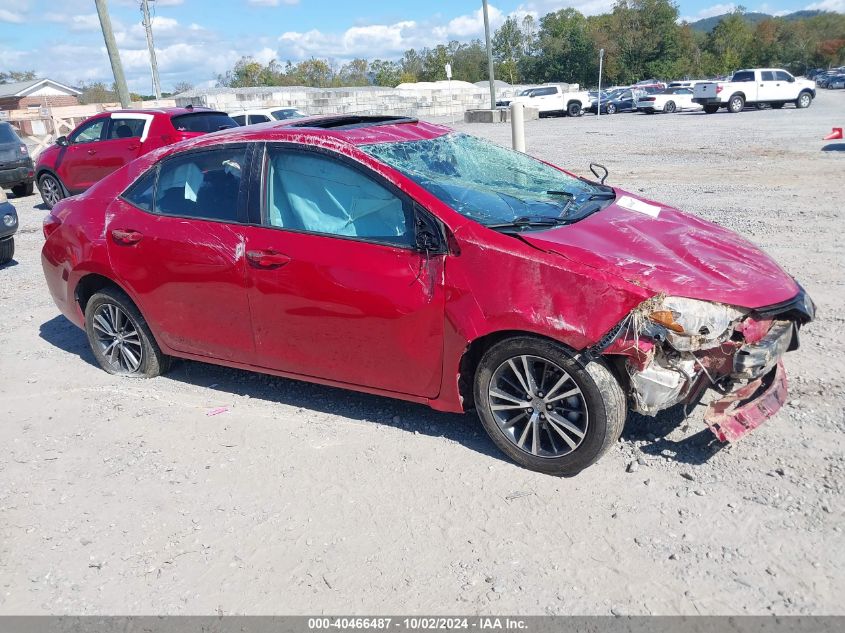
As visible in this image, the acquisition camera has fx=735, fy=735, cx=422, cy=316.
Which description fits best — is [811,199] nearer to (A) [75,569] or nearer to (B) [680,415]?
(B) [680,415]

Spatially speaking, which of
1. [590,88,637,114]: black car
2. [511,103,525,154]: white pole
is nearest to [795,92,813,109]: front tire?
[590,88,637,114]: black car

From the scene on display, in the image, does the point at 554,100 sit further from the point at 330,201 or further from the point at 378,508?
the point at 378,508

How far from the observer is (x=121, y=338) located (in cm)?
534

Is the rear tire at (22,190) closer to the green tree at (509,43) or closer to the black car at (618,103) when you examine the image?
the black car at (618,103)

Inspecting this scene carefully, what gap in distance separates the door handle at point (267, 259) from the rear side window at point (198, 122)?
352 inches

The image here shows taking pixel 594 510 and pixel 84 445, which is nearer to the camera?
pixel 594 510

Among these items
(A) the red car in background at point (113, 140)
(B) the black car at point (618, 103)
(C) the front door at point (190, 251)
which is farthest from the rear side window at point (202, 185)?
(B) the black car at point (618, 103)

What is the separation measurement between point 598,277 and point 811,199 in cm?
836

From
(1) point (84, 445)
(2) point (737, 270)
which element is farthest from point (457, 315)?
(1) point (84, 445)

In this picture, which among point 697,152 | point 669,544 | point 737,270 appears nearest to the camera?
point 669,544

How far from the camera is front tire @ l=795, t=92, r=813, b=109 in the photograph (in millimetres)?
33562

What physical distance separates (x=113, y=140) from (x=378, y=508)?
36.2ft

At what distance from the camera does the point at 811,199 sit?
33.6 ft

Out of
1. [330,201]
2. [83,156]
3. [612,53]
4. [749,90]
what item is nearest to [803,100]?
[749,90]
